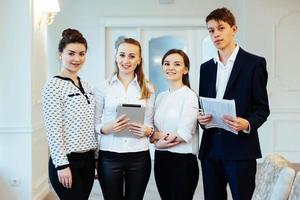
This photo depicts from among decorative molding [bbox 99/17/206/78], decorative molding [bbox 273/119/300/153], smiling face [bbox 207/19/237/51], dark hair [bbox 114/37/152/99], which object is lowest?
decorative molding [bbox 273/119/300/153]

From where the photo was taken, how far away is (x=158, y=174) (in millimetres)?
2314

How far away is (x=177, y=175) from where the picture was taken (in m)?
2.26

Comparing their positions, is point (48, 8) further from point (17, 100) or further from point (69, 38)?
point (69, 38)

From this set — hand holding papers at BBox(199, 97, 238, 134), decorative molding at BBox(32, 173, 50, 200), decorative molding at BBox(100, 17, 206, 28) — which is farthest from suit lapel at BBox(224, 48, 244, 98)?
decorative molding at BBox(100, 17, 206, 28)

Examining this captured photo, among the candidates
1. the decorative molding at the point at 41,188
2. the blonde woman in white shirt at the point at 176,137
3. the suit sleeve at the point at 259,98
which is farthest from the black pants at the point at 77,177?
the decorative molding at the point at 41,188

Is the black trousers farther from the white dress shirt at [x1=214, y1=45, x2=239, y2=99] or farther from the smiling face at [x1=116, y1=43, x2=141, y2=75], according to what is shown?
the smiling face at [x1=116, y1=43, x2=141, y2=75]

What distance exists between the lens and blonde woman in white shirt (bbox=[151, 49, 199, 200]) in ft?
7.44

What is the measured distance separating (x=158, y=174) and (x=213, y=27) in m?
0.89

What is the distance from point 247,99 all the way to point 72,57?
97 cm

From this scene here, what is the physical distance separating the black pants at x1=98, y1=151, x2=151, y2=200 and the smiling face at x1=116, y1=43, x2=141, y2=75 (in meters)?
0.48

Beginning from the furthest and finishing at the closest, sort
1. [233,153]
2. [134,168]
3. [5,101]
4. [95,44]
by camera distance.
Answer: [95,44]
[5,101]
[134,168]
[233,153]

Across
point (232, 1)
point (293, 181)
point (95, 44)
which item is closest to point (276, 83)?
point (232, 1)

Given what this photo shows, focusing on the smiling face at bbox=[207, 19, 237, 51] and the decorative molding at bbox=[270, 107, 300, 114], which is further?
the decorative molding at bbox=[270, 107, 300, 114]

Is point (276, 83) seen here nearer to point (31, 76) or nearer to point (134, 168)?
point (31, 76)
